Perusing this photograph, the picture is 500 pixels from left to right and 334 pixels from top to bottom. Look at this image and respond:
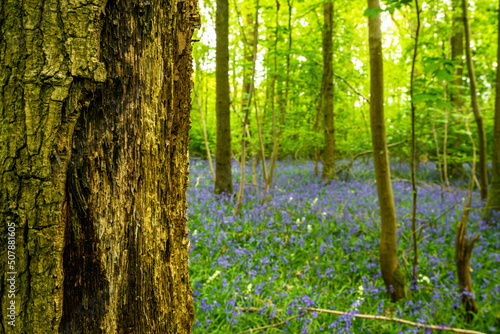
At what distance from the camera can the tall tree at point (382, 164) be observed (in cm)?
310

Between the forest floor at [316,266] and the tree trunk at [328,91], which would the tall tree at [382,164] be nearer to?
the forest floor at [316,266]

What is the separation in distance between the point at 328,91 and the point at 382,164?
528cm

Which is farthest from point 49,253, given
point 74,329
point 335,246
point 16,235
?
point 335,246

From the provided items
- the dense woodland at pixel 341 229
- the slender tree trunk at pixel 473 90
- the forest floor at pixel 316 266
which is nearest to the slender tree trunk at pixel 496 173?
the dense woodland at pixel 341 229

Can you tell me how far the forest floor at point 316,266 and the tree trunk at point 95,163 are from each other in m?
1.99

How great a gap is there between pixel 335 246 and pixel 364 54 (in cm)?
1394

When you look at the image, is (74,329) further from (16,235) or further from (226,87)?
(226,87)

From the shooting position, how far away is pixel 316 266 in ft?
13.5

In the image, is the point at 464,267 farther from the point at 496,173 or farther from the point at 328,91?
the point at 328,91

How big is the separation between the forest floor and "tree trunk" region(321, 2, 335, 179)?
1.86 metres

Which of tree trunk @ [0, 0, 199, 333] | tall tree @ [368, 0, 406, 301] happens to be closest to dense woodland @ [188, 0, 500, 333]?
tall tree @ [368, 0, 406, 301]

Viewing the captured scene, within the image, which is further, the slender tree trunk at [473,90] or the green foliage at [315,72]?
the green foliage at [315,72]

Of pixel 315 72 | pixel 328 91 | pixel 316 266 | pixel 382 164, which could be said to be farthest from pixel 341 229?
pixel 315 72

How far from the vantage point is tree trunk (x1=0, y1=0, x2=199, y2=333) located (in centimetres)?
76
